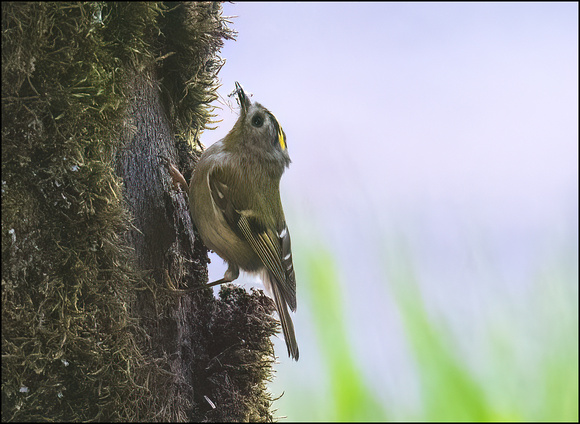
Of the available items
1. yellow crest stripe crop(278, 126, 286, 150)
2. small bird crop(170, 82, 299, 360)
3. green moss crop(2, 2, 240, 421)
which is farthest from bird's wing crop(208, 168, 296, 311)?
green moss crop(2, 2, 240, 421)

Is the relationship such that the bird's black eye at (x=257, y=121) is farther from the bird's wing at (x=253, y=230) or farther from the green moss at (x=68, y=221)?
the green moss at (x=68, y=221)

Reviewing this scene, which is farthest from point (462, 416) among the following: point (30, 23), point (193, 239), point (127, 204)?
point (30, 23)

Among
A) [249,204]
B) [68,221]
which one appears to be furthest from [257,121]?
[68,221]

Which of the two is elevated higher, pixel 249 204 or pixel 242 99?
pixel 242 99

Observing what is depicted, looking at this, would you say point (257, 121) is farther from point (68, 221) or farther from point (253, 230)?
point (68, 221)

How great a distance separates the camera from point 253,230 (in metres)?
1.61

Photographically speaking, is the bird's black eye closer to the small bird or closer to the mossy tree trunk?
the small bird

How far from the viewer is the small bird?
1.59 meters

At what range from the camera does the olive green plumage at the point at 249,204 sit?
5.21ft

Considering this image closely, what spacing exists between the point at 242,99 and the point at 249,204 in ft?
1.10

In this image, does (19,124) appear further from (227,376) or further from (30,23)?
(227,376)

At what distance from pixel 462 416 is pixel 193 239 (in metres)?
1.57

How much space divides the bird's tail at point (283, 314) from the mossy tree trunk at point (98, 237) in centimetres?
9

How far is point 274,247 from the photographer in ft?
5.39
